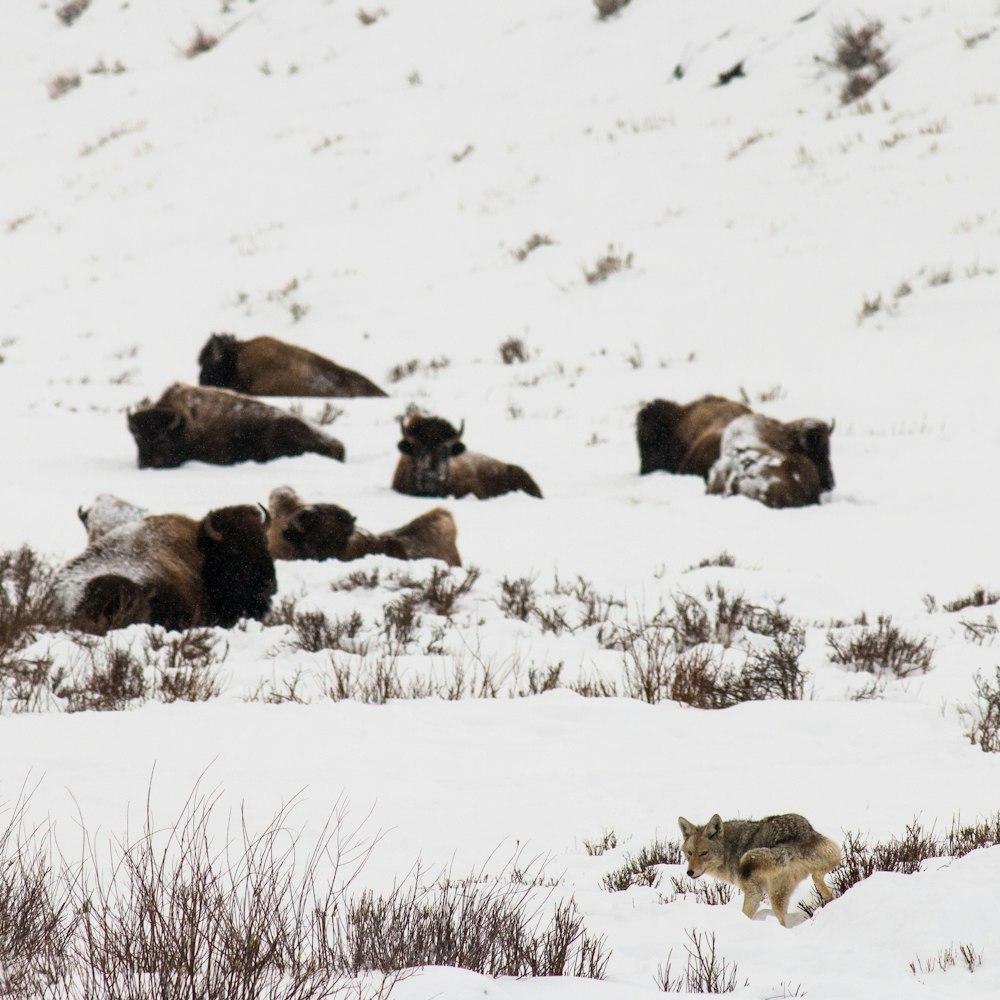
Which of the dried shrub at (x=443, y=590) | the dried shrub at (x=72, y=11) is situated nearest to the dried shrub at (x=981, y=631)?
the dried shrub at (x=443, y=590)

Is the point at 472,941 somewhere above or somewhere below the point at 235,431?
below

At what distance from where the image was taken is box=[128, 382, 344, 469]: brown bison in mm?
13281

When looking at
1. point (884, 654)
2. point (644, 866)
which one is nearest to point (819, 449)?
point (884, 654)

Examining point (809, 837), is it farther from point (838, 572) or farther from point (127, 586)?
point (838, 572)

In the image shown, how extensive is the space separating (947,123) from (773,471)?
513 inches

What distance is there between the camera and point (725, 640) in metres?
6.75

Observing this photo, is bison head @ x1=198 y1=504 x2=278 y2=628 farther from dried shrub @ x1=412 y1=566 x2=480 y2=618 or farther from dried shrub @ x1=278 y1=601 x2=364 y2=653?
dried shrub @ x1=412 y1=566 x2=480 y2=618

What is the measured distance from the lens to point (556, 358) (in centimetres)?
1795

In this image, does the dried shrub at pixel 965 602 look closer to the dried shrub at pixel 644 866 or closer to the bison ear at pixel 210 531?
the dried shrub at pixel 644 866

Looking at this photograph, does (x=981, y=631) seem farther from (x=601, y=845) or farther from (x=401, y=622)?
(x=601, y=845)

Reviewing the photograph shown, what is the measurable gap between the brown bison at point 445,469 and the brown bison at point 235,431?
1.69 m

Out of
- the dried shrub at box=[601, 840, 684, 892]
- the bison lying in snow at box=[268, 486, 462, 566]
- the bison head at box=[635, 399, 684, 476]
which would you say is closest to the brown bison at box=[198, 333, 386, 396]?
the bison head at box=[635, 399, 684, 476]

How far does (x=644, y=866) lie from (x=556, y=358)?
14.9m

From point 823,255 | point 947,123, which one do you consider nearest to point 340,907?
point 823,255
